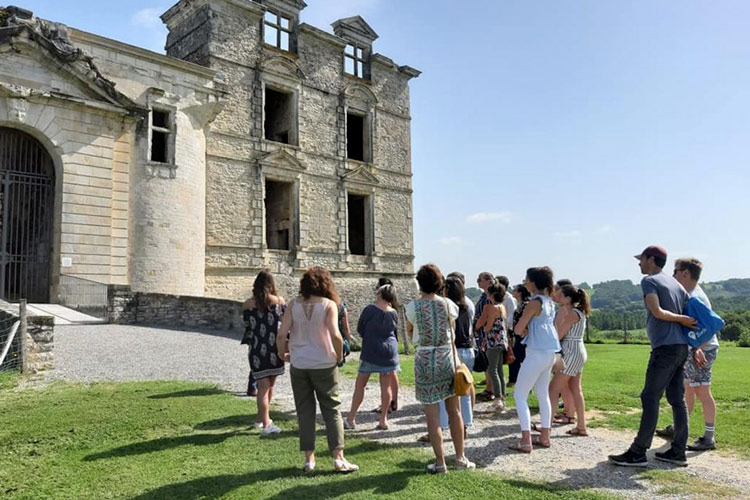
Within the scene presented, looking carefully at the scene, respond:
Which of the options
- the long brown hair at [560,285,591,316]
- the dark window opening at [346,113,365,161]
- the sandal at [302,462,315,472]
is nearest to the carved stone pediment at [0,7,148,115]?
the dark window opening at [346,113,365,161]

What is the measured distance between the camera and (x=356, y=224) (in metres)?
26.1

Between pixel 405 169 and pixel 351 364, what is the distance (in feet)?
55.1

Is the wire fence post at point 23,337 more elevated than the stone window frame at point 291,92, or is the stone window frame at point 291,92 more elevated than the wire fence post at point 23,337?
the stone window frame at point 291,92

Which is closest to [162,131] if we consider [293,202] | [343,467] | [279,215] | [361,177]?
[293,202]

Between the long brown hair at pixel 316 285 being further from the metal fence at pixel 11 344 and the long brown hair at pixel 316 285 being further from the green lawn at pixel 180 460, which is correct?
the metal fence at pixel 11 344

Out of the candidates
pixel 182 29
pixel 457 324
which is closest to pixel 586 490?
pixel 457 324

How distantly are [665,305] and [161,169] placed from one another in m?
15.0

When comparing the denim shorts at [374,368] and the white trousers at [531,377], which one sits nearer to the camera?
the white trousers at [531,377]

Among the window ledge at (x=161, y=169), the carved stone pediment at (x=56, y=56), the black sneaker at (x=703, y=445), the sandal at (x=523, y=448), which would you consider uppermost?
the carved stone pediment at (x=56, y=56)

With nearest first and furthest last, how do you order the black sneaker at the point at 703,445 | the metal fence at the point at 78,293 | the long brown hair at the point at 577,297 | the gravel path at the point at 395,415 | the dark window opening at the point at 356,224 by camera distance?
the gravel path at the point at 395,415 < the black sneaker at the point at 703,445 < the long brown hair at the point at 577,297 < the metal fence at the point at 78,293 < the dark window opening at the point at 356,224

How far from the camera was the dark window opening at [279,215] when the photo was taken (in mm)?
21953

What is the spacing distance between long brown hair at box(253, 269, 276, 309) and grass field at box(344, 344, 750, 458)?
353 centimetres

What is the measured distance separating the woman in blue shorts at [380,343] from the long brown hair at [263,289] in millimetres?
1027

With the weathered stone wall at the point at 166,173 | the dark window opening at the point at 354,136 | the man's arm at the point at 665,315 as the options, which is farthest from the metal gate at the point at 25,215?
the man's arm at the point at 665,315
